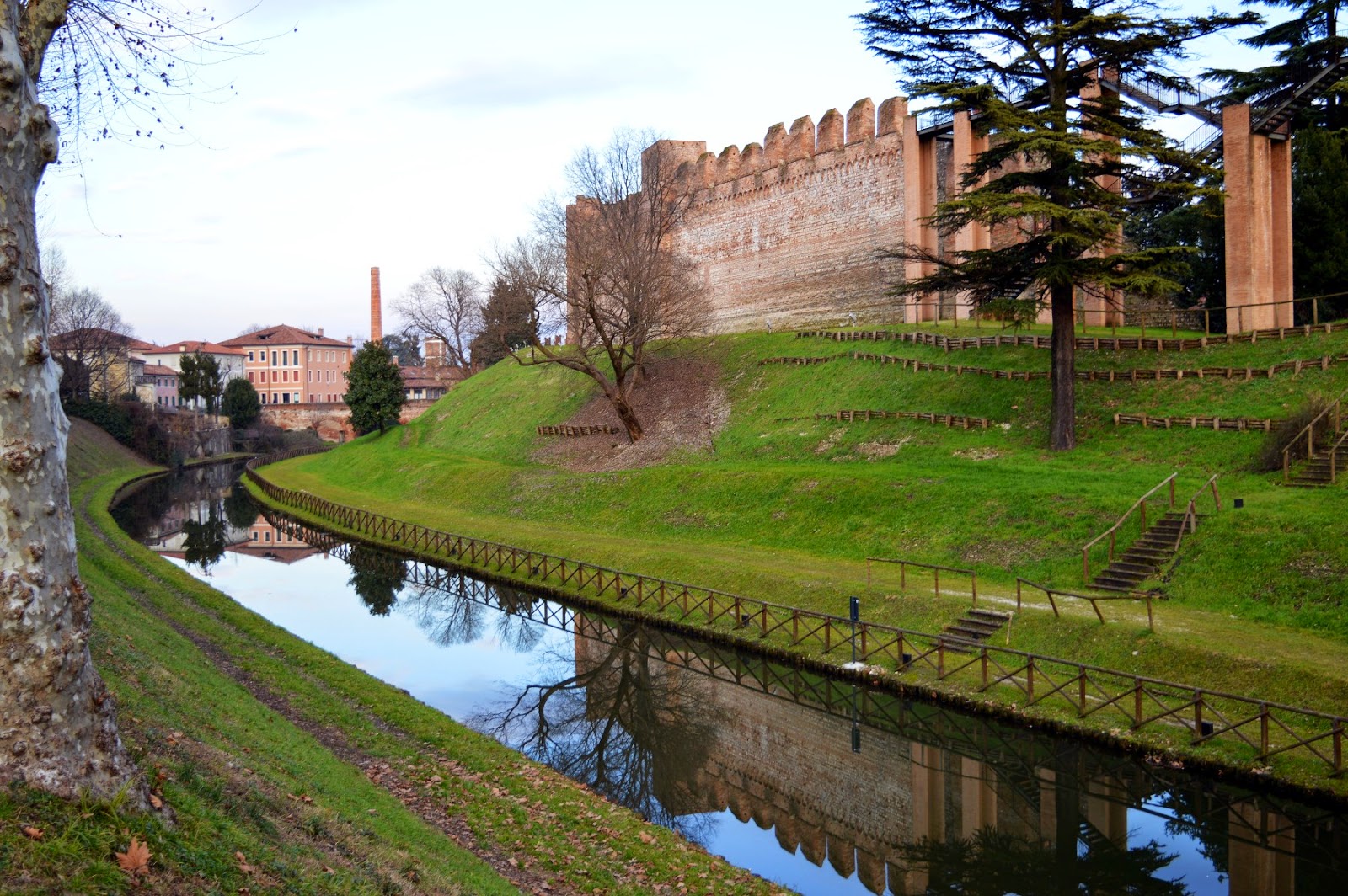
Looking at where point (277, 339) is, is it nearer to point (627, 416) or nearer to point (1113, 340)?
point (627, 416)

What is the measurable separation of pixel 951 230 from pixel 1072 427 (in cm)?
566

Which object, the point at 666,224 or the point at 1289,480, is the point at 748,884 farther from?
the point at 666,224

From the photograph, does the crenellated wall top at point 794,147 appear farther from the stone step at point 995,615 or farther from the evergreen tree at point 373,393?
the stone step at point 995,615

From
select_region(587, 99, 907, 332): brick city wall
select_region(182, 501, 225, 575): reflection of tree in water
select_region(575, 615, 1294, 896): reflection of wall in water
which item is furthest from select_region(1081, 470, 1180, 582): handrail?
select_region(182, 501, 225, 575): reflection of tree in water

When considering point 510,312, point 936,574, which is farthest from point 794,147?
point 936,574

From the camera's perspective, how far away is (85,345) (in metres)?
68.0

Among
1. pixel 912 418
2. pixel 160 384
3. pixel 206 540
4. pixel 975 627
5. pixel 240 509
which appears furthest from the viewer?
pixel 160 384

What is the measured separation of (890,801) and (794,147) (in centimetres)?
3709

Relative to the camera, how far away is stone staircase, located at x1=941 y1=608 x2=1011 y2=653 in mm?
16517

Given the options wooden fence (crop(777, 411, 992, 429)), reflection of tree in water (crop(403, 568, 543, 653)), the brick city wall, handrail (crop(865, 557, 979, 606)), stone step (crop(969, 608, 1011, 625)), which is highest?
the brick city wall

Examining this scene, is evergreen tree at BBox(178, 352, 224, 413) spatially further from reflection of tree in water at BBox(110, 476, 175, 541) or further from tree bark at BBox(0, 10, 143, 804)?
tree bark at BBox(0, 10, 143, 804)

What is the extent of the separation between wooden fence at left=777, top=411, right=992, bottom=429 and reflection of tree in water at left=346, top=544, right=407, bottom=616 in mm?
13381

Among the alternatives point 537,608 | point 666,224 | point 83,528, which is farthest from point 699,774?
point 666,224

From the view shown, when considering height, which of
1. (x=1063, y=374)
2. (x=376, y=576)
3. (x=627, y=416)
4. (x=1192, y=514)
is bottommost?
(x=376, y=576)
